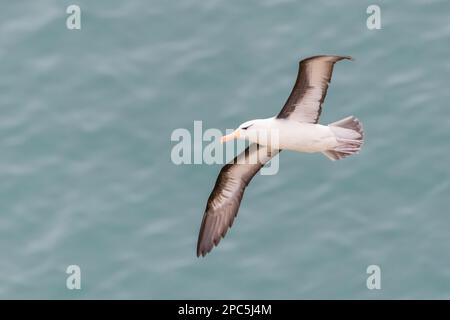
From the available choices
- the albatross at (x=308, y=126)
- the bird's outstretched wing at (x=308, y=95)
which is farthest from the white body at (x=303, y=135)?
the bird's outstretched wing at (x=308, y=95)

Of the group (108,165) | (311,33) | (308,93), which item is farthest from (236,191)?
(311,33)

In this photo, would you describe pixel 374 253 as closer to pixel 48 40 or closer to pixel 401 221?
pixel 401 221

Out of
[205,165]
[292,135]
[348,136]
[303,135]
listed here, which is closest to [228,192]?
[292,135]

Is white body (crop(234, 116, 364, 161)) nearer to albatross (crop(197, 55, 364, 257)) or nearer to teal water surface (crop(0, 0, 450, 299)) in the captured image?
albatross (crop(197, 55, 364, 257))

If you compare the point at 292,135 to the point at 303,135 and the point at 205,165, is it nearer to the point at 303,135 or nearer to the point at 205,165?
the point at 303,135

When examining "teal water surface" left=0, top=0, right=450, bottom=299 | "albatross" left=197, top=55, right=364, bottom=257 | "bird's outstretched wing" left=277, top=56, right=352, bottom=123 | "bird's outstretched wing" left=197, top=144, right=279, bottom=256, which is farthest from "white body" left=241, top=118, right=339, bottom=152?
"teal water surface" left=0, top=0, right=450, bottom=299
